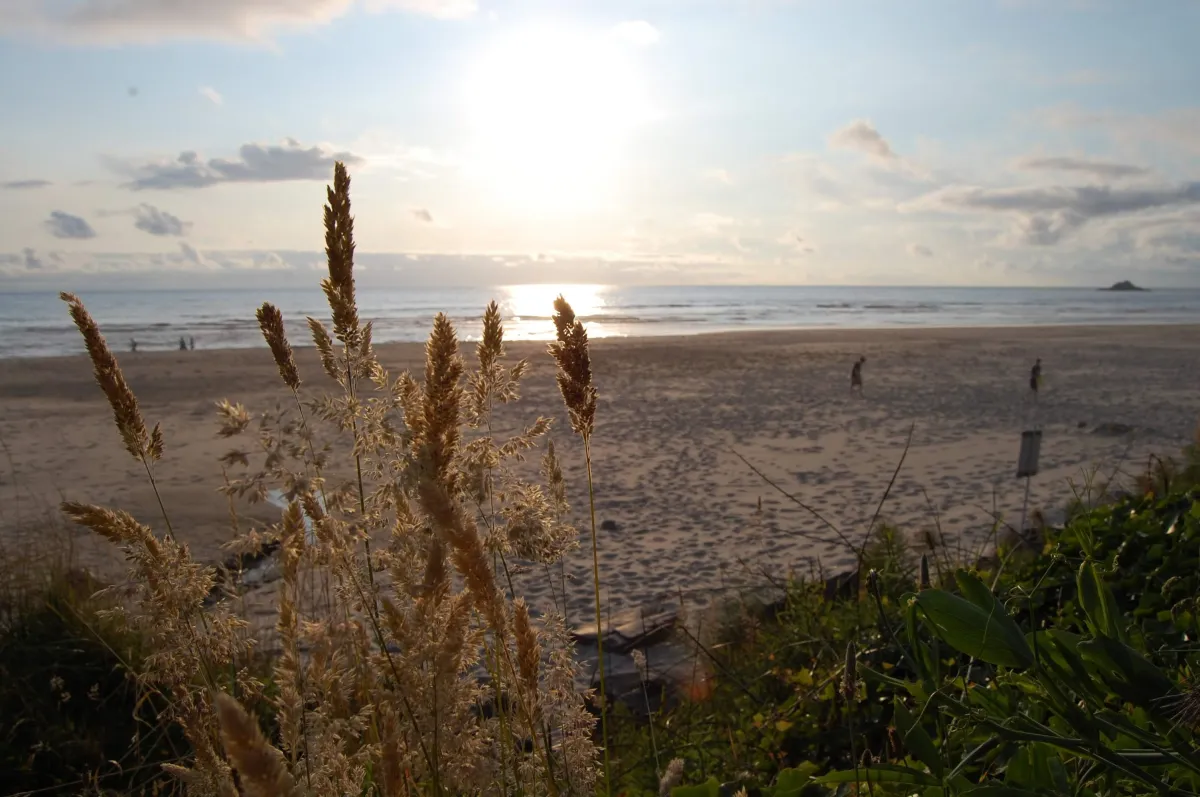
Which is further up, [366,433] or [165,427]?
[366,433]

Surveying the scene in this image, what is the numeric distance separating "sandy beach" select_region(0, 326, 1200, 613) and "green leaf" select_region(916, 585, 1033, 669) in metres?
0.82

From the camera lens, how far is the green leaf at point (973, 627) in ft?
3.92

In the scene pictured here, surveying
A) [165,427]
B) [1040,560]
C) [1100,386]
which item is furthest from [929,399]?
[1040,560]

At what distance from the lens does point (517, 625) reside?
1.39 meters

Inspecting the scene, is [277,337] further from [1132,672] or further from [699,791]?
[1132,672]

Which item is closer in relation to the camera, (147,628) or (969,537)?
(147,628)

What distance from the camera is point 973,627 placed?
3.94ft

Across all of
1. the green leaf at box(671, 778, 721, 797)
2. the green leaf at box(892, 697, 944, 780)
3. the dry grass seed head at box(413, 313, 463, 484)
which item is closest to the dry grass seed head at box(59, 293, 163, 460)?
the dry grass seed head at box(413, 313, 463, 484)

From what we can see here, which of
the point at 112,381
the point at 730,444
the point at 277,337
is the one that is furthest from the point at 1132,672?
the point at 730,444

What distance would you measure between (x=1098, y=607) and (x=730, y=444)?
12350 millimetres

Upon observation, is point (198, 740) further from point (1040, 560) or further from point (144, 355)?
point (144, 355)

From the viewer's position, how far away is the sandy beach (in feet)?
27.3

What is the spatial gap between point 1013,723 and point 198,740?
1302mm

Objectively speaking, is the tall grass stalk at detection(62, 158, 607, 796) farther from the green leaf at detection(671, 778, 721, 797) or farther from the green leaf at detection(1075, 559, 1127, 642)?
the green leaf at detection(1075, 559, 1127, 642)
